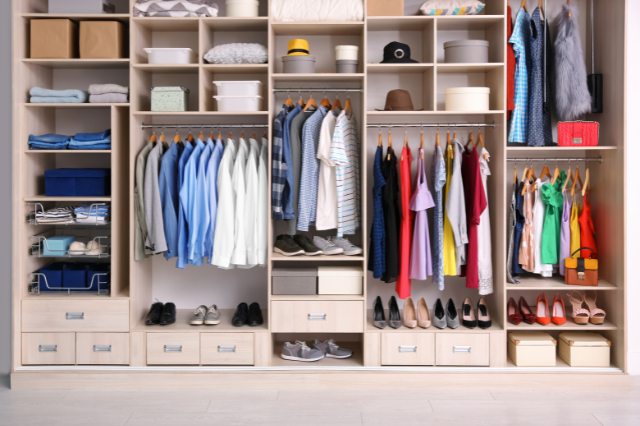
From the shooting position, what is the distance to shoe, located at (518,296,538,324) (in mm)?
3719

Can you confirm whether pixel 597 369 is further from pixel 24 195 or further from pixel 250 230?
pixel 24 195

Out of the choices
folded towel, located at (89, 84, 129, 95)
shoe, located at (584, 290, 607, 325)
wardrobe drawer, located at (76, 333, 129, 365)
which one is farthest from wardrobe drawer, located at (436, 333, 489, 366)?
folded towel, located at (89, 84, 129, 95)

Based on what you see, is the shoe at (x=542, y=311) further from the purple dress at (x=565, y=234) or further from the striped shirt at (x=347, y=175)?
the striped shirt at (x=347, y=175)

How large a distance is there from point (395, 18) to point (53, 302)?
2898 millimetres

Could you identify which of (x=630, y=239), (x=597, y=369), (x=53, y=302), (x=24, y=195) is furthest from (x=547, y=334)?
(x=24, y=195)

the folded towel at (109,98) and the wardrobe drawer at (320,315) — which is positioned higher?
the folded towel at (109,98)

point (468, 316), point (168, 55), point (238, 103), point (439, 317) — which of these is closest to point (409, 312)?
point (439, 317)

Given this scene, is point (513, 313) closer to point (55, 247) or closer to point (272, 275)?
point (272, 275)

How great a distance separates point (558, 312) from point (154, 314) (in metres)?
2.73

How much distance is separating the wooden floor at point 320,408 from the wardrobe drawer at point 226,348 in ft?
0.68

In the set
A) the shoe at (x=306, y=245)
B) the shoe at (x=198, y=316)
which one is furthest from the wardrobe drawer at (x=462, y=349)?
the shoe at (x=198, y=316)

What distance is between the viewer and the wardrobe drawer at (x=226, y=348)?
11.9ft

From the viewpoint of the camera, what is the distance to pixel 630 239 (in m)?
3.59

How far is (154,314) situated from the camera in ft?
12.4
